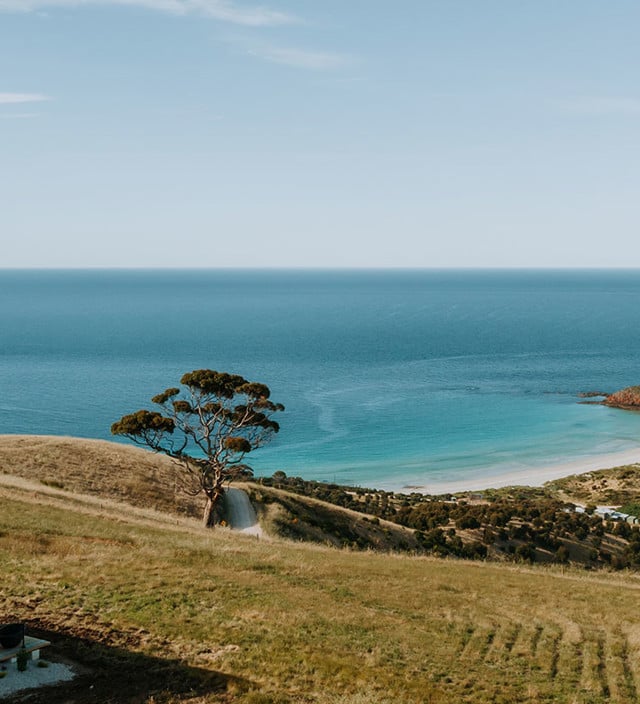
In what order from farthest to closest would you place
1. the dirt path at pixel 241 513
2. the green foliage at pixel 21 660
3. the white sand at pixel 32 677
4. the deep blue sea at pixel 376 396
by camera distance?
the deep blue sea at pixel 376 396 < the dirt path at pixel 241 513 < the green foliage at pixel 21 660 < the white sand at pixel 32 677

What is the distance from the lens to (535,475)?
85250 millimetres

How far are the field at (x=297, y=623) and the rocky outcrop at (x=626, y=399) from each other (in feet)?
337

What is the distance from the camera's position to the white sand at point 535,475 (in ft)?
263

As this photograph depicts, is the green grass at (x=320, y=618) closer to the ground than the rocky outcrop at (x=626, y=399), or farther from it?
farther from it

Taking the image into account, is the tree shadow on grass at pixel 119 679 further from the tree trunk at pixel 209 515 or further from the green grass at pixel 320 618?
the tree trunk at pixel 209 515

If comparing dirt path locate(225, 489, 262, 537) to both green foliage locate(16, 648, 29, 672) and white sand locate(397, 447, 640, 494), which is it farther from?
green foliage locate(16, 648, 29, 672)

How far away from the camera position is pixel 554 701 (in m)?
15.6

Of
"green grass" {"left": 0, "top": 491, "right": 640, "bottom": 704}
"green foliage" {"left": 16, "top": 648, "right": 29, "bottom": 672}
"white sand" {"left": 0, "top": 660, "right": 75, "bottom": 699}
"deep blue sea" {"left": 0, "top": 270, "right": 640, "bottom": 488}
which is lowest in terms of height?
"deep blue sea" {"left": 0, "top": 270, "right": 640, "bottom": 488}

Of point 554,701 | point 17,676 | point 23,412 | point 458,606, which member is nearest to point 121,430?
point 458,606

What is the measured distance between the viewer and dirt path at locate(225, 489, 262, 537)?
4722 centimetres

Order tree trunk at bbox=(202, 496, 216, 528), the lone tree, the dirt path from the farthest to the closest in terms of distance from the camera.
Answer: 1. the dirt path
2. the lone tree
3. tree trunk at bbox=(202, 496, 216, 528)

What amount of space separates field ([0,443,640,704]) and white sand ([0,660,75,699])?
0.47 meters

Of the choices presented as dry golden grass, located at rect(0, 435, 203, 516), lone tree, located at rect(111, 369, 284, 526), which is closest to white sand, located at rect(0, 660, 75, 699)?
lone tree, located at rect(111, 369, 284, 526)

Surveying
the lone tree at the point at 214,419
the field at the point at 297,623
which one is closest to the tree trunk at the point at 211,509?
the lone tree at the point at 214,419
